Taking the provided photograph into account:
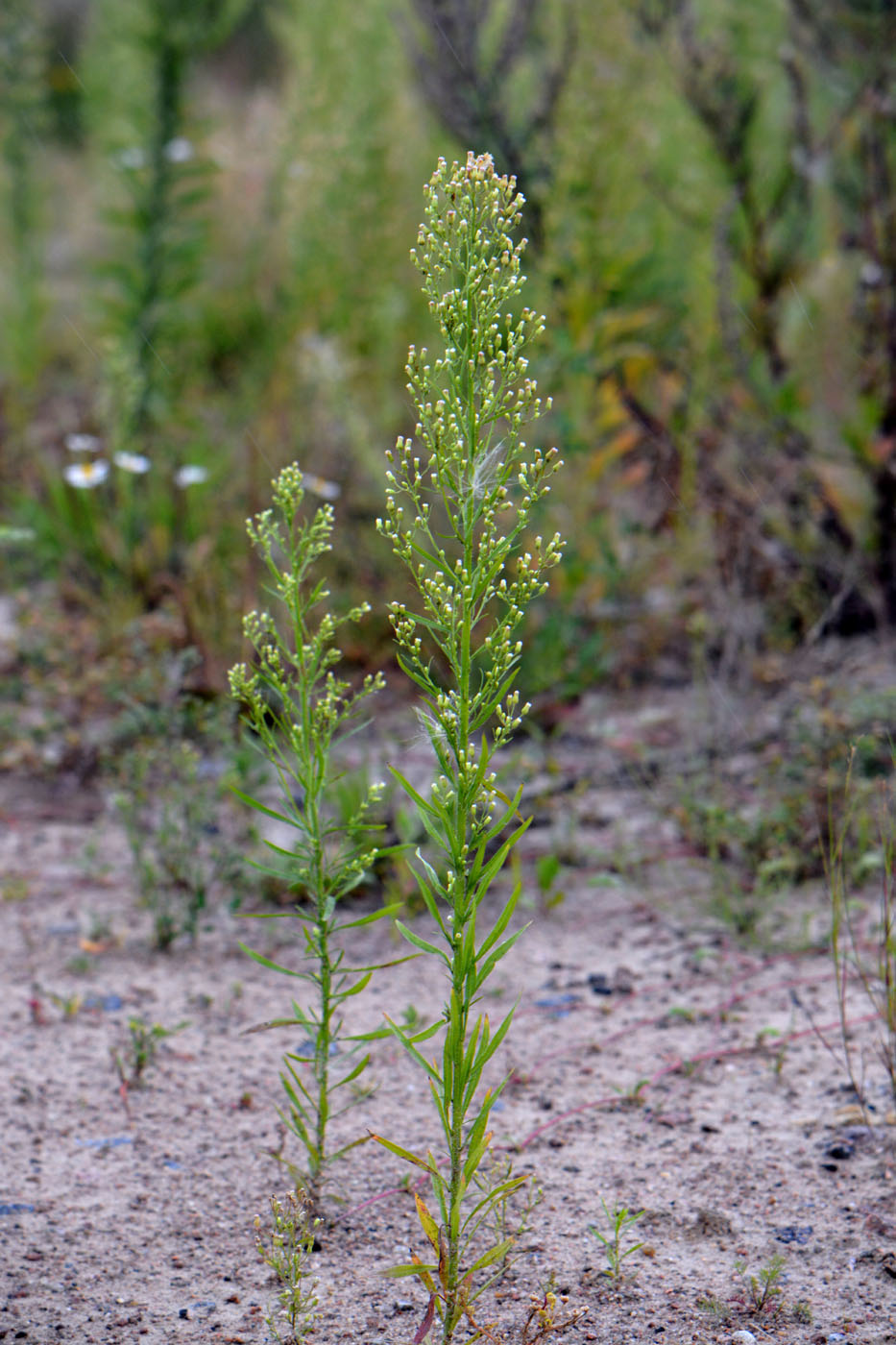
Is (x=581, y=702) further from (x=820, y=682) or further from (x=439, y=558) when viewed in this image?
(x=439, y=558)

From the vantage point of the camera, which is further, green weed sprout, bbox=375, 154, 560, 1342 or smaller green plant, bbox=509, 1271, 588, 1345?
smaller green plant, bbox=509, 1271, 588, 1345

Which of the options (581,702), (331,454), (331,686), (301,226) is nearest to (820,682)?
(581,702)

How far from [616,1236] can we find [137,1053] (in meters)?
0.99

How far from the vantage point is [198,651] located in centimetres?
388

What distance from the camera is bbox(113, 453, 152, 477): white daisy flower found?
14.2ft

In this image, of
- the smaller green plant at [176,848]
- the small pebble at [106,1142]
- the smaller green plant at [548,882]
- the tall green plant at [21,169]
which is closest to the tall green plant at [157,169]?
the tall green plant at [21,169]

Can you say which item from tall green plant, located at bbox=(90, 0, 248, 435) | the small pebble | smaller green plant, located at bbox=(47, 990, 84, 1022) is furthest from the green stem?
the small pebble

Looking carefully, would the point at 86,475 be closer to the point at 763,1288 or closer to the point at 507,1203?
the point at 507,1203

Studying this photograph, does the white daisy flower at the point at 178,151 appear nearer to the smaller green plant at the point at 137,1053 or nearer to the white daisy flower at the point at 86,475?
the white daisy flower at the point at 86,475

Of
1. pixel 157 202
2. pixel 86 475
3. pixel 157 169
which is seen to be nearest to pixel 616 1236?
pixel 86 475

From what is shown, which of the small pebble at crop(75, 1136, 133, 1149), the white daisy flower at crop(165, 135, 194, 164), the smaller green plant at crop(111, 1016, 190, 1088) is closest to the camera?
the small pebble at crop(75, 1136, 133, 1149)

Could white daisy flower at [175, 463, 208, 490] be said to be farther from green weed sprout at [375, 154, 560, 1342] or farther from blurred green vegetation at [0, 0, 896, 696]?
green weed sprout at [375, 154, 560, 1342]

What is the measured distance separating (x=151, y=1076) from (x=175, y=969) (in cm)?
45

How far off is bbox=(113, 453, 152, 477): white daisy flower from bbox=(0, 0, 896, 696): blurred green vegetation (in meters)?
0.07
